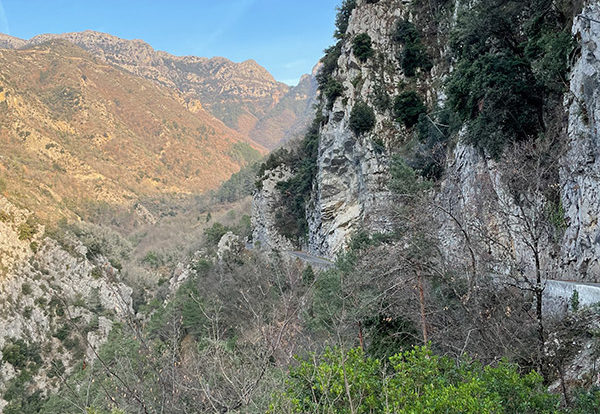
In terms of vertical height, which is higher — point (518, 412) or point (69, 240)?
point (518, 412)

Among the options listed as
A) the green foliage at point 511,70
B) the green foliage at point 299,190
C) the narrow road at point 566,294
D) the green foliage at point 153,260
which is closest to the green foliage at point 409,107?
the green foliage at point 511,70

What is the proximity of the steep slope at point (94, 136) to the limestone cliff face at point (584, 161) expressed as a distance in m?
57.2

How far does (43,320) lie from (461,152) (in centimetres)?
3831

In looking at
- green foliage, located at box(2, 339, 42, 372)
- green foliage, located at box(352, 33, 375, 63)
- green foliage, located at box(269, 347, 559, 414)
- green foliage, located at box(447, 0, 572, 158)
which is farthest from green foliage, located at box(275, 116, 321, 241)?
green foliage, located at box(269, 347, 559, 414)

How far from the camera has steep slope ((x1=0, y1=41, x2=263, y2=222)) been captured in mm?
98312

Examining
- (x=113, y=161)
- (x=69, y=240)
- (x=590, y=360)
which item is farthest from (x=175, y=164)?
(x=590, y=360)

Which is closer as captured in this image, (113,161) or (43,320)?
(43,320)

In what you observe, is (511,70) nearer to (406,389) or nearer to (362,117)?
(362,117)

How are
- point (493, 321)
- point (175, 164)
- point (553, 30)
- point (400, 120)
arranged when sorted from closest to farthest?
1. point (493, 321)
2. point (553, 30)
3. point (400, 120)
4. point (175, 164)

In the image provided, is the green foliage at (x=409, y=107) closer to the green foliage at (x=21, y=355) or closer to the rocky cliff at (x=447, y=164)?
the rocky cliff at (x=447, y=164)

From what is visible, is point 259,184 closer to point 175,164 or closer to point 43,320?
point 43,320

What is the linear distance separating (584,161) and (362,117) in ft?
51.5

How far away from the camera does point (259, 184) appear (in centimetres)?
4094

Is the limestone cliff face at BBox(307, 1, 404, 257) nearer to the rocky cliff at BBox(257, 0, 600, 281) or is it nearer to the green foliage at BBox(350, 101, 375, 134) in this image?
the rocky cliff at BBox(257, 0, 600, 281)
